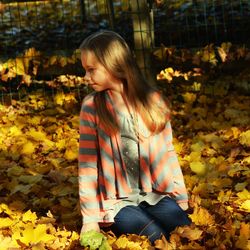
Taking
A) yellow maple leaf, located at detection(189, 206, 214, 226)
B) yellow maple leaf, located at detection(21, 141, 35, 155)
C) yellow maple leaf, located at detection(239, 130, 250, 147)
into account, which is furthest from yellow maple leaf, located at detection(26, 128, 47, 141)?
yellow maple leaf, located at detection(189, 206, 214, 226)

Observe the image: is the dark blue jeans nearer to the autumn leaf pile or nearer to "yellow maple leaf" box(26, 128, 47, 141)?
the autumn leaf pile

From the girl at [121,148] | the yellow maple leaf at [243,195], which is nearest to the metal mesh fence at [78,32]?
the yellow maple leaf at [243,195]

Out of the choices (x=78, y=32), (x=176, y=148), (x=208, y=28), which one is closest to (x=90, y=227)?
(x=176, y=148)

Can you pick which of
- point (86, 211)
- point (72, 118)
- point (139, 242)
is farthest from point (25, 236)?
point (72, 118)

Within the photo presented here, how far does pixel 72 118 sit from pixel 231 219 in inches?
103

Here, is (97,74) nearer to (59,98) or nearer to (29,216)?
(29,216)

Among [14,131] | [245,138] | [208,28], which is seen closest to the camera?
[245,138]

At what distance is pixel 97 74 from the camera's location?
9.37 ft

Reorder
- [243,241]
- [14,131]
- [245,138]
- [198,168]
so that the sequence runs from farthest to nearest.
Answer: [14,131]
[245,138]
[198,168]
[243,241]

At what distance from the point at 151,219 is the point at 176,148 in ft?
4.85

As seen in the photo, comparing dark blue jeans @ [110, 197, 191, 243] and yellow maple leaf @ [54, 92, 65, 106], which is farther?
yellow maple leaf @ [54, 92, 65, 106]

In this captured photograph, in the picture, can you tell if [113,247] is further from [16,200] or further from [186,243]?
[16,200]

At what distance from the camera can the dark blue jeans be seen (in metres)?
2.89

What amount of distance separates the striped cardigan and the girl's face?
A: 0.20ft
